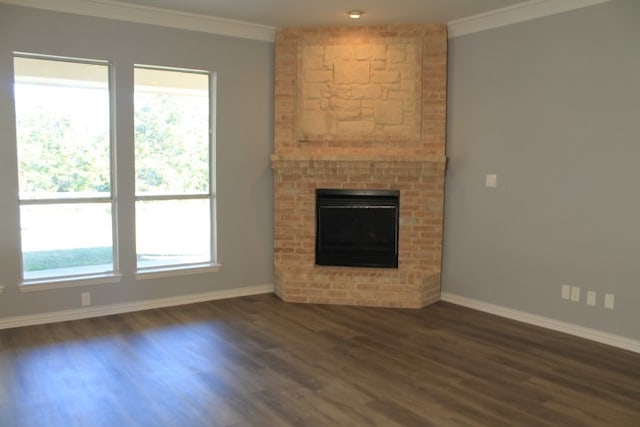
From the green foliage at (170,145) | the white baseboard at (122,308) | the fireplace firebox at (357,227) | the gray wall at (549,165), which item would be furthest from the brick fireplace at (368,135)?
the green foliage at (170,145)

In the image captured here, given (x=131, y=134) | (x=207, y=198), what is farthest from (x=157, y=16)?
(x=207, y=198)

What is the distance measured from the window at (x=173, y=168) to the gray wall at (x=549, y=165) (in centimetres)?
249

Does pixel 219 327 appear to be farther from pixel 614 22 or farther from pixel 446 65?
pixel 614 22

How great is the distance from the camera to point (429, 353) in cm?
405

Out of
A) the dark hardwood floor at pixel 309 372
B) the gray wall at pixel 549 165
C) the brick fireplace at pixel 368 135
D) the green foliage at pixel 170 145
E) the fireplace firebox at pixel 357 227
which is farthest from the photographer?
the fireplace firebox at pixel 357 227

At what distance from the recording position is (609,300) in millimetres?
4273

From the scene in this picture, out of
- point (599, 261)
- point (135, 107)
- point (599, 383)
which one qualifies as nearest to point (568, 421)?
point (599, 383)

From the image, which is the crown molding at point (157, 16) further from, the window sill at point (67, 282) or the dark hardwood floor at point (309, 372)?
the dark hardwood floor at point (309, 372)

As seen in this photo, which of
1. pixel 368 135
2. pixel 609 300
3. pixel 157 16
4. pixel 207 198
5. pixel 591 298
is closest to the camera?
pixel 609 300

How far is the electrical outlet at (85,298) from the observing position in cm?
484

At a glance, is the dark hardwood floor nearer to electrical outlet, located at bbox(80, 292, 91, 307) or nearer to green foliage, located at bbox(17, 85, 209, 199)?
electrical outlet, located at bbox(80, 292, 91, 307)

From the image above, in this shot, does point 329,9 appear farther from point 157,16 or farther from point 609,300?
point 609,300

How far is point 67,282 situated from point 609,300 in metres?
4.53

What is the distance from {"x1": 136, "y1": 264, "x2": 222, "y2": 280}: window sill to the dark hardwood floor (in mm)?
393
